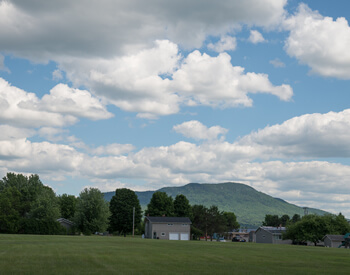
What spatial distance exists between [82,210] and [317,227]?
205 ft

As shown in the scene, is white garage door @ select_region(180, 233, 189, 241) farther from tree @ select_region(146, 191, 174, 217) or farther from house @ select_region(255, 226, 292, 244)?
house @ select_region(255, 226, 292, 244)

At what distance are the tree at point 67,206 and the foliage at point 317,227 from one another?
235 feet

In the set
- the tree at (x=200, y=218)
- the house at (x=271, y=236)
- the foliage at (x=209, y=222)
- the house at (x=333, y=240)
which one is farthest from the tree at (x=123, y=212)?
the house at (x=333, y=240)

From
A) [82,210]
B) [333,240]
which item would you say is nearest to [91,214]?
[82,210]

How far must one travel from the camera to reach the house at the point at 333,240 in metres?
109

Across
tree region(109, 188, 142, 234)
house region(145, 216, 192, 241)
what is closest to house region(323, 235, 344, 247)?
house region(145, 216, 192, 241)

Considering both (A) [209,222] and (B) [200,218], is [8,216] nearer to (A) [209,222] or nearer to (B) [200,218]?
(B) [200,218]

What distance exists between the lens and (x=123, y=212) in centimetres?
13100

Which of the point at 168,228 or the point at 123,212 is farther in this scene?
the point at 123,212

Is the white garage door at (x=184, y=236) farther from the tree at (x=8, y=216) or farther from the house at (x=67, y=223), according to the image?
the tree at (x=8, y=216)

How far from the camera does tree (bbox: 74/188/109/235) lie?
4345 inches

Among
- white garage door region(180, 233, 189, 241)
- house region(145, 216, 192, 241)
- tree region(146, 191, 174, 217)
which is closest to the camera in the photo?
house region(145, 216, 192, 241)

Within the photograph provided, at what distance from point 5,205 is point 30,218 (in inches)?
295

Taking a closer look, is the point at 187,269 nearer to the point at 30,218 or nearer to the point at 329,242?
the point at 30,218
